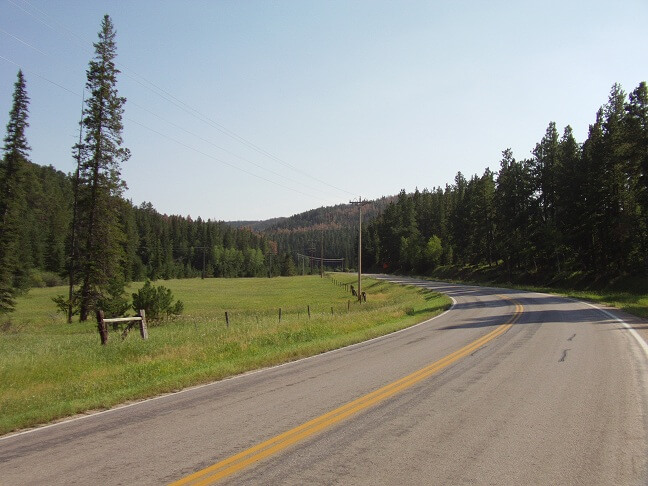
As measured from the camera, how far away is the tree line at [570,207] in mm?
40000

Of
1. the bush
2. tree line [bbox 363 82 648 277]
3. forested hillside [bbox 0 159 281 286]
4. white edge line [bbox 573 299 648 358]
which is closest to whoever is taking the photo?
white edge line [bbox 573 299 648 358]

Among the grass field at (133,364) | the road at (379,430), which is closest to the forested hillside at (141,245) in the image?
the grass field at (133,364)

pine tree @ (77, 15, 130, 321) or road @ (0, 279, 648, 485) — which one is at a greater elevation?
pine tree @ (77, 15, 130, 321)

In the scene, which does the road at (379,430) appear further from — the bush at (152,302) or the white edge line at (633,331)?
the bush at (152,302)

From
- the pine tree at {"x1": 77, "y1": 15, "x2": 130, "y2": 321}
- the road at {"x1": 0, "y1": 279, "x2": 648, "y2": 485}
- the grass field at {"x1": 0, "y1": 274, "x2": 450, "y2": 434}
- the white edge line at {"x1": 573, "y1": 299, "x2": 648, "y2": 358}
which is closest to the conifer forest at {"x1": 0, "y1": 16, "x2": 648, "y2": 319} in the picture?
the pine tree at {"x1": 77, "y1": 15, "x2": 130, "y2": 321}

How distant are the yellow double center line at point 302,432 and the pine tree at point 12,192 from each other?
33.8 m

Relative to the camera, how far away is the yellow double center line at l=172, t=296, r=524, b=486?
504 centimetres

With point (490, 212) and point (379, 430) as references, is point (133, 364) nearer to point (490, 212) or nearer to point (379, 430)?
point (379, 430)

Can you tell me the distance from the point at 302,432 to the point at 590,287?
1790 inches

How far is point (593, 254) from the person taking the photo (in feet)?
151

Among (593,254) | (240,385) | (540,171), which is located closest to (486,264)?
(540,171)

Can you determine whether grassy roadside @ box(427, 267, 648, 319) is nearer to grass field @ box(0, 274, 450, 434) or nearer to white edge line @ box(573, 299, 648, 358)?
white edge line @ box(573, 299, 648, 358)

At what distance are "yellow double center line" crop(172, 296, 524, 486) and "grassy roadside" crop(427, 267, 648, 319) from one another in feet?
54.6

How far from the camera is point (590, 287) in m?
43.5
